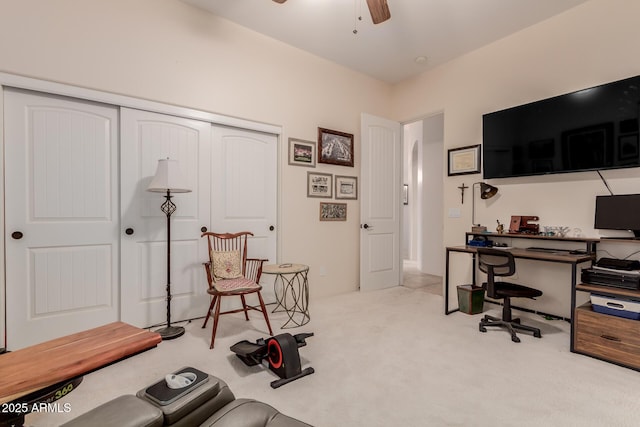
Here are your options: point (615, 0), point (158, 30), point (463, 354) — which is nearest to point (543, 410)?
point (463, 354)

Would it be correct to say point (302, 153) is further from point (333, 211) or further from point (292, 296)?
point (292, 296)

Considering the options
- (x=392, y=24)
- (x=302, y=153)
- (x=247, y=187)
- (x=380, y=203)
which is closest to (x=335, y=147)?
(x=302, y=153)

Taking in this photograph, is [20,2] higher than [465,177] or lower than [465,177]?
higher

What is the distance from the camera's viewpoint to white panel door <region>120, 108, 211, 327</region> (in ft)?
9.14

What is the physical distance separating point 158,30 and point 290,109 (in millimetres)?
1520

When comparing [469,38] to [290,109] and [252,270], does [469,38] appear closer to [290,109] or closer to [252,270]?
[290,109]

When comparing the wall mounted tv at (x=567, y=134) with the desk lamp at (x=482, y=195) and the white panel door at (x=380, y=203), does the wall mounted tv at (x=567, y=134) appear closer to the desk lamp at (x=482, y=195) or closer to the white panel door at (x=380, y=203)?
the desk lamp at (x=482, y=195)

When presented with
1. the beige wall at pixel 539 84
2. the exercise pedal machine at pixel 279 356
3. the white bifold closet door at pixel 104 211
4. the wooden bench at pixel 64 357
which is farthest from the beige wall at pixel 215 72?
the wooden bench at pixel 64 357

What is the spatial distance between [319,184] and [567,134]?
8.58 ft

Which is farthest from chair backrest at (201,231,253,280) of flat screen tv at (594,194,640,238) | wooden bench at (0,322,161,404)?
flat screen tv at (594,194,640,238)

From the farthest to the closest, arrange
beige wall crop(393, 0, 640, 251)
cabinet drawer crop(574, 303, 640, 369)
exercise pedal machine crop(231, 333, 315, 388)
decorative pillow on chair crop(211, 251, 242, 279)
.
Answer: decorative pillow on chair crop(211, 251, 242, 279), beige wall crop(393, 0, 640, 251), cabinet drawer crop(574, 303, 640, 369), exercise pedal machine crop(231, 333, 315, 388)

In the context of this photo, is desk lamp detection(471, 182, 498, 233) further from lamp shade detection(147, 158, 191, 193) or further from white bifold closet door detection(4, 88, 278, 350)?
lamp shade detection(147, 158, 191, 193)

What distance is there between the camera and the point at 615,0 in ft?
8.94

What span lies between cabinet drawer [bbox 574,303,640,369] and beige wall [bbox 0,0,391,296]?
250cm
